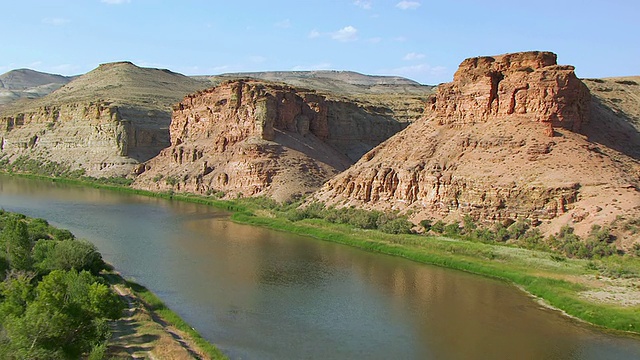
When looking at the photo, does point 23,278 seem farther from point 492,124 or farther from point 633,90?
point 633,90

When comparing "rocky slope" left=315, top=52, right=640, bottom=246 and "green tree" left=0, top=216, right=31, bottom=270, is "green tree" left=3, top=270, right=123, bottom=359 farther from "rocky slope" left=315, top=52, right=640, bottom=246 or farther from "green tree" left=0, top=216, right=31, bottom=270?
"rocky slope" left=315, top=52, right=640, bottom=246

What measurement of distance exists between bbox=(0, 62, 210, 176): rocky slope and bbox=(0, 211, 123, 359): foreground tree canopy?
167 ft

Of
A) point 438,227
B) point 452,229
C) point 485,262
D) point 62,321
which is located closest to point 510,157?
point 452,229

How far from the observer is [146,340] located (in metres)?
17.8

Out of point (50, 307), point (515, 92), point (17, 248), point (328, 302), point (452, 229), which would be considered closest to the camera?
point (50, 307)

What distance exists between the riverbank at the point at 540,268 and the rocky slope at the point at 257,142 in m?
14.1

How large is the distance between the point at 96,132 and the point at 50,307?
69132 mm

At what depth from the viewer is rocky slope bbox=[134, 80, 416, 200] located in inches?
2098

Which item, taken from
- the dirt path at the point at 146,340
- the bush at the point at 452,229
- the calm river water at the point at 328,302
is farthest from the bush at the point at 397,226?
the dirt path at the point at 146,340

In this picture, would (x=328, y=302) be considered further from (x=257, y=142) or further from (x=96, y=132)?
(x=96, y=132)

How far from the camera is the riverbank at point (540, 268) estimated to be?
22.1m

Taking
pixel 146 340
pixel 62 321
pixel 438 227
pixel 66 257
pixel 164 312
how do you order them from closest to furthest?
pixel 62 321, pixel 146 340, pixel 164 312, pixel 66 257, pixel 438 227

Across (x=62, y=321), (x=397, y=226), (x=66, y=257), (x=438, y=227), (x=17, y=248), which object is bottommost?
(x=62, y=321)

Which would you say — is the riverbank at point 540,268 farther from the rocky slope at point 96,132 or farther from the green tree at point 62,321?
the rocky slope at point 96,132
